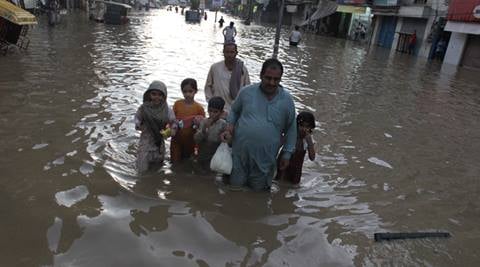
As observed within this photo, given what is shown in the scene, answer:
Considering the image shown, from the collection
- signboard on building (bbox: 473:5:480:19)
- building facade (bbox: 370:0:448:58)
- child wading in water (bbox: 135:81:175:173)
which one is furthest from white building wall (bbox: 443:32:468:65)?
child wading in water (bbox: 135:81:175:173)

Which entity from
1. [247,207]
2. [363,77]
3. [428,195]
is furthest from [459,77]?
[247,207]

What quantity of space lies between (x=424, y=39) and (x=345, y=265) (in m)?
30.9

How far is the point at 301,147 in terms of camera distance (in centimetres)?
504

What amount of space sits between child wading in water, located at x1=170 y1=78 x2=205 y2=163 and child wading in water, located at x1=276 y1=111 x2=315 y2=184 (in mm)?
1203

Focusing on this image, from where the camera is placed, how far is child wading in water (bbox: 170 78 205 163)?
5.06m

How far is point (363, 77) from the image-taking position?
16.2 metres

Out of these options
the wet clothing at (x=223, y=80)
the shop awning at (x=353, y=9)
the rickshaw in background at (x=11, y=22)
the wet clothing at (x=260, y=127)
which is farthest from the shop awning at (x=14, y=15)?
the shop awning at (x=353, y=9)

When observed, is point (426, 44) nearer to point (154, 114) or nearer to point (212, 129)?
point (212, 129)

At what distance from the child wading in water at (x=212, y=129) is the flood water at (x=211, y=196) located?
1.44 feet

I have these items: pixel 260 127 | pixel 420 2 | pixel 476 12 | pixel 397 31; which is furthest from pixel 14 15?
pixel 397 31

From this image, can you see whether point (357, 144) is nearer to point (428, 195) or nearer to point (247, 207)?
point (428, 195)

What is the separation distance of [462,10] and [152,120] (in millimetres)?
25876

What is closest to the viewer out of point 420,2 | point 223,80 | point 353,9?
point 223,80

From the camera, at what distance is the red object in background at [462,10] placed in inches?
960
